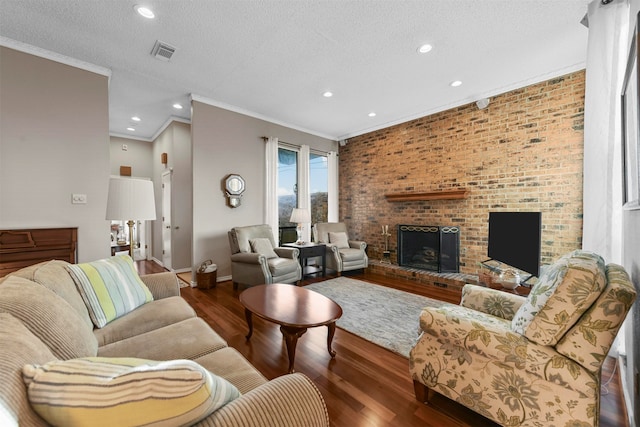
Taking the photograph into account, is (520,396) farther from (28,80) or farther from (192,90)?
(28,80)

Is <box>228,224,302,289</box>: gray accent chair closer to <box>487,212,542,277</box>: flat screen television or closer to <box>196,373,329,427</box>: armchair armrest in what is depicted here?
<box>487,212,542,277</box>: flat screen television

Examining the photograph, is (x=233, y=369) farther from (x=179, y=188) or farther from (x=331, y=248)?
(x=179, y=188)

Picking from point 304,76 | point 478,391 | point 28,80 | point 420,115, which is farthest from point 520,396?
point 28,80

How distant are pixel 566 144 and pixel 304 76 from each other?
339 centimetres

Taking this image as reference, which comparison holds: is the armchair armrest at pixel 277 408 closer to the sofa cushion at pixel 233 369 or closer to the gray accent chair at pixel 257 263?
the sofa cushion at pixel 233 369

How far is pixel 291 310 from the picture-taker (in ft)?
6.24

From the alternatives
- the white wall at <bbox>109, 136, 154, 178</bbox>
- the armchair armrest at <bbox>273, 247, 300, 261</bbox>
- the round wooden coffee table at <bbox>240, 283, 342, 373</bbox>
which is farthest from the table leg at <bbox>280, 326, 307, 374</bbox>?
the white wall at <bbox>109, 136, 154, 178</bbox>

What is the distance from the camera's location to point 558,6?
2.18 meters

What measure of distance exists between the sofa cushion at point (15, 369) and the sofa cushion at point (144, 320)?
2.98 feet

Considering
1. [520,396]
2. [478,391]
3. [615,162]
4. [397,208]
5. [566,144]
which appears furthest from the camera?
[397,208]

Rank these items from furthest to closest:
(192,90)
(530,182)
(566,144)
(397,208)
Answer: (397,208) → (192,90) → (530,182) → (566,144)

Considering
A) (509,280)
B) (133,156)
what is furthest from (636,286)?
(133,156)

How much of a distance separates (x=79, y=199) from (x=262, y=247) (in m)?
2.23

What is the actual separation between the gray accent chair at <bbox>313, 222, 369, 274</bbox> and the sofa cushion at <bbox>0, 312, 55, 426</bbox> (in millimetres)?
3869
